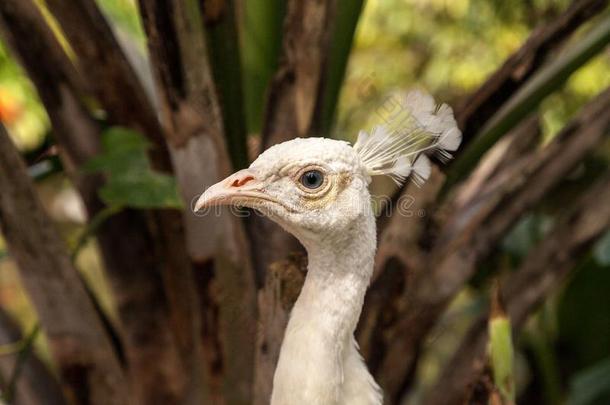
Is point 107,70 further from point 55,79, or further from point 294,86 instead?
point 294,86

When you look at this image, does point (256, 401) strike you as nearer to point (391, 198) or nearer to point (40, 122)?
point (391, 198)

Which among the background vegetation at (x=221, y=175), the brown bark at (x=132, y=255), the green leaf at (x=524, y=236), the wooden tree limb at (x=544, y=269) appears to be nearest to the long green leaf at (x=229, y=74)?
the background vegetation at (x=221, y=175)

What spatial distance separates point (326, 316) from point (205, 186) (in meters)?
0.24

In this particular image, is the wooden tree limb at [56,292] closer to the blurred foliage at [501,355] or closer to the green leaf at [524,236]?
the blurred foliage at [501,355]

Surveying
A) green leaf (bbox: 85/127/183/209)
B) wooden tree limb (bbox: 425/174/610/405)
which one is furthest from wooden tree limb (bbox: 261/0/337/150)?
wooden tree limb (bbox: 425/174/610/405)

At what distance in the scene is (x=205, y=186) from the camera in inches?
25.4

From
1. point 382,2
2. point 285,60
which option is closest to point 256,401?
point 285,60

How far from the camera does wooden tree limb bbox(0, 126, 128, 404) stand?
23.8 inches

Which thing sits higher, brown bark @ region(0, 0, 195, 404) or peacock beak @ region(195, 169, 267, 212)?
peacock beak @ region(195, 169, 267, 212)

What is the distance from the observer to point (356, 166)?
43cm

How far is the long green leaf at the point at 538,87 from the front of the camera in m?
0.68

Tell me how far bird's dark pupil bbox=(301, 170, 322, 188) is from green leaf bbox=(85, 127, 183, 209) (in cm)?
24

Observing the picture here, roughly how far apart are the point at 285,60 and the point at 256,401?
0.29 metres

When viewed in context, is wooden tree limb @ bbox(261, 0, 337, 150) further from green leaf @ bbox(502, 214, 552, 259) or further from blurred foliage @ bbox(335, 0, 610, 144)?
blurred foliage @ bbox(335, 0, 610, 144)
